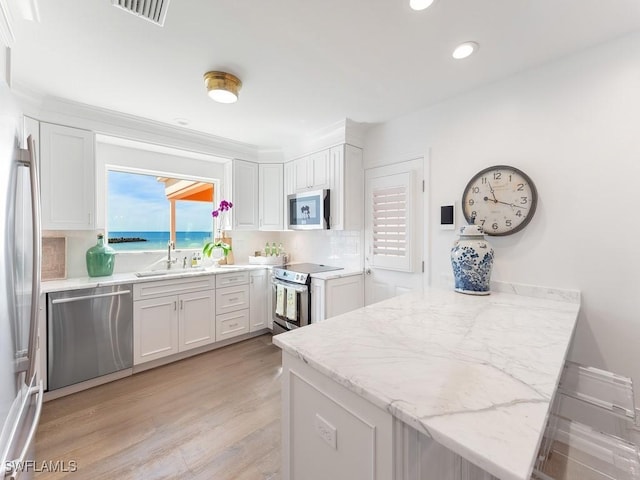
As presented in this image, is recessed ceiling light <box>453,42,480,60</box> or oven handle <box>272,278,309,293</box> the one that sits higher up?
recessed ceiling light <box>453,42,480,60</box>

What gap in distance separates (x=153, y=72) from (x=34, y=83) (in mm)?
1045

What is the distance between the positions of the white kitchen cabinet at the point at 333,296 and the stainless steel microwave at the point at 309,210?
0.64m

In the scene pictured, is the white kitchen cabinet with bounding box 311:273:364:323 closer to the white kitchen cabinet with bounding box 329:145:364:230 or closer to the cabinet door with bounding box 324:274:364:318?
the cabinet door with bounding box 324:274:364:318

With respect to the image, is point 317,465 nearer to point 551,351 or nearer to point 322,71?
point 551,351

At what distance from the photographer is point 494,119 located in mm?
2131

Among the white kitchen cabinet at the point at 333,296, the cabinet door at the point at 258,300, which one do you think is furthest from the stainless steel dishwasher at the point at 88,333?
Result: the white kitchen cabinet at the point at 333,296

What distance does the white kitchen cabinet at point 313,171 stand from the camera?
124 inches

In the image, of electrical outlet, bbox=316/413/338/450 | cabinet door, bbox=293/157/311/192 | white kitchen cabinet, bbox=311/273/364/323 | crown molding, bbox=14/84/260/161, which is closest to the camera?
electrical outlet, bbox=316/413/338/450

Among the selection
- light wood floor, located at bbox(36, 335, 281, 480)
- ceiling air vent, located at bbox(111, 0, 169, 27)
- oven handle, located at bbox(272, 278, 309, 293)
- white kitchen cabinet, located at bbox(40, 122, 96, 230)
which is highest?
ceiling air vent, located at bbox(111, 0, 169, 27)

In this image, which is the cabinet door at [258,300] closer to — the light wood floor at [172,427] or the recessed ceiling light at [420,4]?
the light wood floor at [172,427]

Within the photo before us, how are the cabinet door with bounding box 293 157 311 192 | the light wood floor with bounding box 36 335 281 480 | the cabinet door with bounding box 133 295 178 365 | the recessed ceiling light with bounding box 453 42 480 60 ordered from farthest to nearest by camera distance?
the cabinet door with bounding box 293 157 311 192, the cabinet door with bounding box 133 295 178 365, the recessed ceiling light with bounding box 453 42 480 60, the light wood floor with bounding box 36 335 281 480

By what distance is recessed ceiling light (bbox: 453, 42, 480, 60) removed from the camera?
5.53 ft

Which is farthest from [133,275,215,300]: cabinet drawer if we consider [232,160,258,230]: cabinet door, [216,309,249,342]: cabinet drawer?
[232,160,258,230]: cabinet door

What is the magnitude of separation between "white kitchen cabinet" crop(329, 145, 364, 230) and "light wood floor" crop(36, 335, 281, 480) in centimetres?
172
